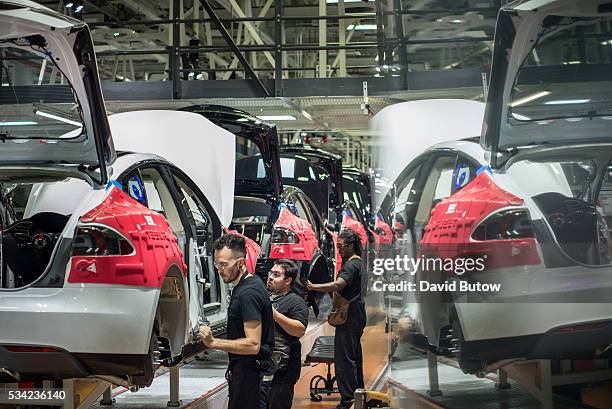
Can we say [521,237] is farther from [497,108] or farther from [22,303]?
[22,303]

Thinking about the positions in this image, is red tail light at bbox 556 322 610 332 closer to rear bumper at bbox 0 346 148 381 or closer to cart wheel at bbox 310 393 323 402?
rear bumper at bbox 0 346 148 381

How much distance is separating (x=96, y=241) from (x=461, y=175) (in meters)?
1.91

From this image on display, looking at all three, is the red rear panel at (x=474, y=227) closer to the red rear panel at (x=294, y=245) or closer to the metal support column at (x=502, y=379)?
the metal support column at (x=502, y=379)

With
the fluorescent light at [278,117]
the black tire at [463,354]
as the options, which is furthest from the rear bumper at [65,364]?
the fluorescent light at [278,117]

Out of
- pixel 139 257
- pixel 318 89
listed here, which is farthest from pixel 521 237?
pixel 318 89

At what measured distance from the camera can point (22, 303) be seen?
350 cm

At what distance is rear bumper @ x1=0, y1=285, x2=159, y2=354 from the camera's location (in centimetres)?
348

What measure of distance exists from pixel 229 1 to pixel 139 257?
5454 millimetres

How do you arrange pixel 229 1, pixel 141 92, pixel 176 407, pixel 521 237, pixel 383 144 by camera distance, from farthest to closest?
pixel 229 1
pixel 141 92
pixel 176 407
pixel 383 144
pixel 521 237

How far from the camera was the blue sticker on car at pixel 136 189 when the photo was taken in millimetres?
4194

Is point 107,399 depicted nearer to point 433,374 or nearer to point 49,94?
point 49,94

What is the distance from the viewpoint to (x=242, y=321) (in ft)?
12.8

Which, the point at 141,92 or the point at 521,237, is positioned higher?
the point at 141,92

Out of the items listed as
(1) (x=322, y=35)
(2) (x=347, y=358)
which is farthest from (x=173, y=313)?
(1) (x=322, y=35)
